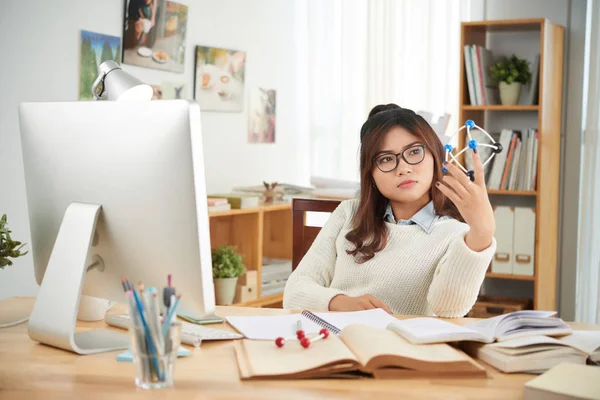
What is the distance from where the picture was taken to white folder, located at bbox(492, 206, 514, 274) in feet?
13.6

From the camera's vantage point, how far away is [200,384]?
1.31 meters

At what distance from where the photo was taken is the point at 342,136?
5117 millimetres

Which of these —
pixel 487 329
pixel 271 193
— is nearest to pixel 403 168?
pixel 487 329

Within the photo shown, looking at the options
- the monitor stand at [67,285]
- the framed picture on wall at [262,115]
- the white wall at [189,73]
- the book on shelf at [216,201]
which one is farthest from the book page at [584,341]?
the framed picture on wall at [262,115]

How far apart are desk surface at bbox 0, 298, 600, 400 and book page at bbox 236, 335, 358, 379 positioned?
0.02m

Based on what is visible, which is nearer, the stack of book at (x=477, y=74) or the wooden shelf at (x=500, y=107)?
the wooden shelf at (x=500, y=107)

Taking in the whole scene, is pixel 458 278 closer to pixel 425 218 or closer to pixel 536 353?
pixel 425 218

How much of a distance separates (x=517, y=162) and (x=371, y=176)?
7.06 feet

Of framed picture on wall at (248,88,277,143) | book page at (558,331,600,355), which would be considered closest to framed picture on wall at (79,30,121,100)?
framed picture on wall at (248,88,277,143)

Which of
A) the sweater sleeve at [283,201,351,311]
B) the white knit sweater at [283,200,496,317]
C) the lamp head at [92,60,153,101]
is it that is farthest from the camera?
the sweater sleeve at [283,201,351,311]

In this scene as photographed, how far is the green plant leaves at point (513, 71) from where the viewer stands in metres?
4.12

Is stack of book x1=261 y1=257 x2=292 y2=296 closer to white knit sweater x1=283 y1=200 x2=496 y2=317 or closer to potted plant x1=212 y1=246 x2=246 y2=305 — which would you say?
potted plant x1=212 y1=246 x2=246 y2=305

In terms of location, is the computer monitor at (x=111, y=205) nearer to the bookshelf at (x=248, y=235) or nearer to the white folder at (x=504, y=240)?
the bookshelf at (x=248, y=235)

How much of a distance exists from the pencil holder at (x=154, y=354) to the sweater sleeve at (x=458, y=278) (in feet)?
2.58
